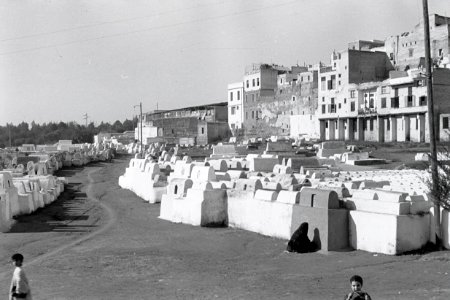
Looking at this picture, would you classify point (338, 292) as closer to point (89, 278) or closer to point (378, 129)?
point (89, 278)

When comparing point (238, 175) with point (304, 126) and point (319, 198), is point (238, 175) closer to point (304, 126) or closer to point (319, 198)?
point (319, 198)

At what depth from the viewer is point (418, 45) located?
5819 cm

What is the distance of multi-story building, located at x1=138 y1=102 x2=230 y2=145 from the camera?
74188 millimetres

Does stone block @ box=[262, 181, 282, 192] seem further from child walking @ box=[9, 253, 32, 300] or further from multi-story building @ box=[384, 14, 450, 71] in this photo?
multi-story building @ box=[384, 14, 450, 71]

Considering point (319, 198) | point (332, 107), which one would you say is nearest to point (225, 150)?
point (332, 107)

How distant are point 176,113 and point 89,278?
74575mm

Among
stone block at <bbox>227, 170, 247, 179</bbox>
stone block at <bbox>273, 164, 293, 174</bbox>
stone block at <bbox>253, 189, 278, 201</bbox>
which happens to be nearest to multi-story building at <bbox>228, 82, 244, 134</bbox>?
stone block at <bbox>273, 164, 293, 174</bbox>

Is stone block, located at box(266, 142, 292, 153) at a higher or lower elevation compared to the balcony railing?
lower

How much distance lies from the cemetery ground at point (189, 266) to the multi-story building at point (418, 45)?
4156 cm

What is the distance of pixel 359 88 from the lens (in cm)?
5412

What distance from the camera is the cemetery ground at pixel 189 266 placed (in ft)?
35.9

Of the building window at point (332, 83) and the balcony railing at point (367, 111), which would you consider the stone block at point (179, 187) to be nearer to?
the balcony railing at point (367, 111)

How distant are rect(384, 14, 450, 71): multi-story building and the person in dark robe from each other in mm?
42118

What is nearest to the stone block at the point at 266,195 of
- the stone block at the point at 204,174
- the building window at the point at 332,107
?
the stone block at the point at 204,174
